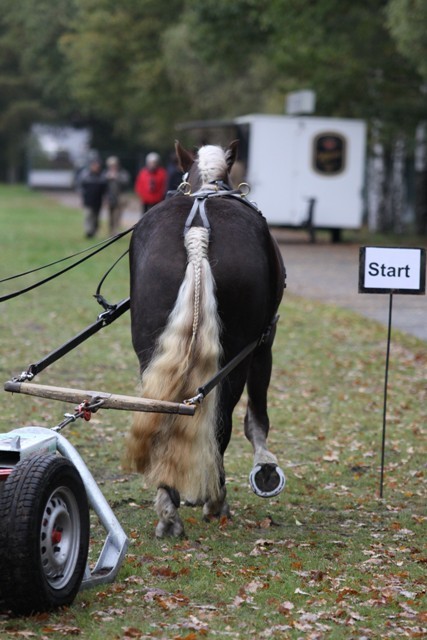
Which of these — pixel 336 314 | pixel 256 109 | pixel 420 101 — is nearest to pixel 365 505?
pixel 336 314

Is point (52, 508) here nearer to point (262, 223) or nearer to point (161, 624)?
point (161, 624)

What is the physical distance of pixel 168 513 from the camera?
652 cm

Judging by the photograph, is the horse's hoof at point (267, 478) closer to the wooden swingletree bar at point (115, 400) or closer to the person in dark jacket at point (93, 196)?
the wooden swingletree bar at point (115, 400)

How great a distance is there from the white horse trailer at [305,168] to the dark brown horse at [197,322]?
76.3ft

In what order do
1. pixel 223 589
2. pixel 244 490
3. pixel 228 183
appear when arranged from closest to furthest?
pixel 223 589 → pixel 228 183 → pixel 244 490

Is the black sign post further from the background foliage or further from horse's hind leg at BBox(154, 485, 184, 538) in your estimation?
the background foliage

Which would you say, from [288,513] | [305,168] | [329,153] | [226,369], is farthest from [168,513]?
[329,153]

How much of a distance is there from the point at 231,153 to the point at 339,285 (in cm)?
1411

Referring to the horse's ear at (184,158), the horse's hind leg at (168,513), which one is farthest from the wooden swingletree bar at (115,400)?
the horse's ear at (184,158)

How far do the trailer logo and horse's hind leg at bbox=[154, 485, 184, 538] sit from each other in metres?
24.7

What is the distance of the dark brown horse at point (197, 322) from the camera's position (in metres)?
6.07

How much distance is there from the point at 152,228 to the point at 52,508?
202 centimetres

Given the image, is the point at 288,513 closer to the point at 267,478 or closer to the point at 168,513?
the point at 267,478

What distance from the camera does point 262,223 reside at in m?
6.84
